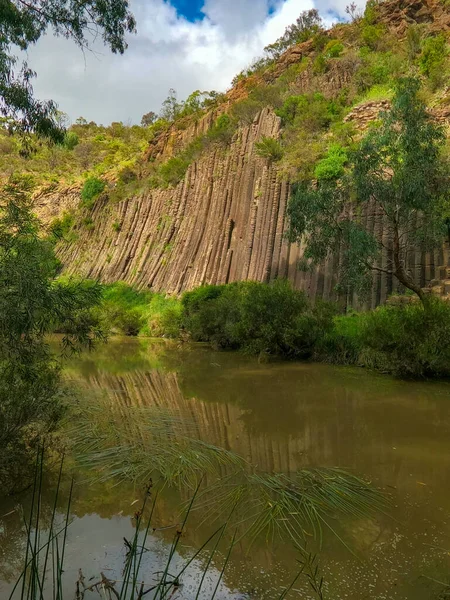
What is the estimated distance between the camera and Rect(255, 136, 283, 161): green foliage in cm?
2269

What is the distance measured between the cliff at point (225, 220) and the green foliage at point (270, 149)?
13.6 inches

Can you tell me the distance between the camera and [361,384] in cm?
1053

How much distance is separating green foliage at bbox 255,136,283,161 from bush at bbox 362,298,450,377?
13.3 m

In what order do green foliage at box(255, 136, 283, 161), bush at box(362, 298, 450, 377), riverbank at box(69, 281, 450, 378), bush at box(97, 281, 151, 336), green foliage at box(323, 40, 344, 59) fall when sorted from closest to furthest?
bush at box(362, 298, 450, 377)
riverbank at box(69, 281, 450, 378)
green foliage at box(255, 136, 283, 161)
bush at box(97, 281, 151, 336)
green foliage at box(323, 40, 344, 59)

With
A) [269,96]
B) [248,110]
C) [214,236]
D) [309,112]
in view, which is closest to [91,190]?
[248,110]

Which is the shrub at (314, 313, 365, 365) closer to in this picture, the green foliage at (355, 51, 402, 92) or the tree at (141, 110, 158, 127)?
the green foliage at (355, 51, 402, 92)

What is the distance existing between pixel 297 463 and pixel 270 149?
19.2m

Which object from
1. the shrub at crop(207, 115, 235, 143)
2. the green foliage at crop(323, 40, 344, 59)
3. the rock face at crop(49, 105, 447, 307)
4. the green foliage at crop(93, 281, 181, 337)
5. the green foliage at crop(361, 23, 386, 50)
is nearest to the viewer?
the rock face at crop(49, 105, 447, 307)

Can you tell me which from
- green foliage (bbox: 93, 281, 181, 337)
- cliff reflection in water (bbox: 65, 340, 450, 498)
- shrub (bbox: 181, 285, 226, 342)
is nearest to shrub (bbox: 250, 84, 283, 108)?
green foliage (bbox: 93, 281, 181, 337)

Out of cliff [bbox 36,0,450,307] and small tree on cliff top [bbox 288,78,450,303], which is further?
cliff [bbox 36,0,450,307]

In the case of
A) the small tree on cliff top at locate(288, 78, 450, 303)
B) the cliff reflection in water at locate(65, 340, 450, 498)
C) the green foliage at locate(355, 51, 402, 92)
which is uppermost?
the green foliage at locate(355, 51, 402, 92)

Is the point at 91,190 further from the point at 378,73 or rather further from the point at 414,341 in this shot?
the point at 414,341

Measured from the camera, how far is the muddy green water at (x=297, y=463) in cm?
350

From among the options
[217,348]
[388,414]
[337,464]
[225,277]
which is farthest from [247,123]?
[337,464]
